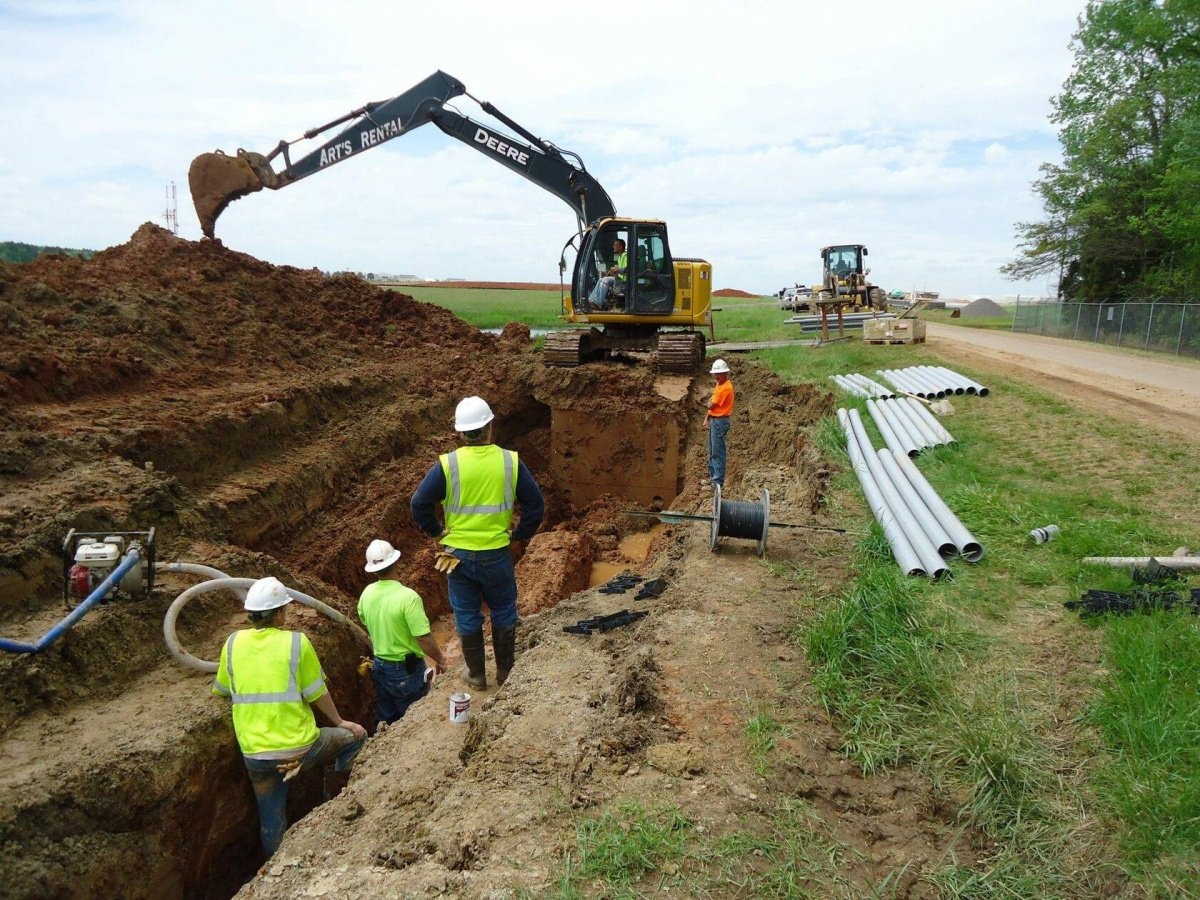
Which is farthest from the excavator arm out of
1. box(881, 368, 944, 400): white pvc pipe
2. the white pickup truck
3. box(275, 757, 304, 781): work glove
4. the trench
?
the white pickup truck

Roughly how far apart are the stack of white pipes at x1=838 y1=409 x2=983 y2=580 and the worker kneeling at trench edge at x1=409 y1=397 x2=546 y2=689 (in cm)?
276

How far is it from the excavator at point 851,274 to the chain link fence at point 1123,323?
6.33 metres

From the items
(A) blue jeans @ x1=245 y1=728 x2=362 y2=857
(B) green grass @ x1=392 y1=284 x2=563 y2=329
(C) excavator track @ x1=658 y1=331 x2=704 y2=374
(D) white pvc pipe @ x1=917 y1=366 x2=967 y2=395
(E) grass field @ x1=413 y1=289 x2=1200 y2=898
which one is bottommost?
(A) blue jeans @ x1=245 y1=728 x2=362 y2=857

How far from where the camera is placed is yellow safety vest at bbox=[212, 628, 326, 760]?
4.71 m

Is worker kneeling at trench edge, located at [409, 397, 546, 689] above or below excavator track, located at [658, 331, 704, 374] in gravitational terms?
below

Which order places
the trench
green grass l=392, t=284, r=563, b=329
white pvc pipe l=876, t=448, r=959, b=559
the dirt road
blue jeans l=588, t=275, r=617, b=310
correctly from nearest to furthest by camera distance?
the trench, white pvc pipe l=876, t=448, r=959, b=559, the dirt road, blue jeans l=588, t=275, r=617, b=310, green grass l=392, t=284, r=563, b=329

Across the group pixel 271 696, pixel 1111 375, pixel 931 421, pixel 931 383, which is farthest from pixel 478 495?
pixel 1111 375

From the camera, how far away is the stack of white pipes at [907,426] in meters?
8.64

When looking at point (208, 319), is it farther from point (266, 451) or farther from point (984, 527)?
point (984, 527)

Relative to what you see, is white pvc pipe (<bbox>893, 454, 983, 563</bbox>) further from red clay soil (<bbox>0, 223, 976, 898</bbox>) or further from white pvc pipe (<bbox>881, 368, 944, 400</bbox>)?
white pvc pipe (<bbox>881, 368, 944, 400</bbox>)

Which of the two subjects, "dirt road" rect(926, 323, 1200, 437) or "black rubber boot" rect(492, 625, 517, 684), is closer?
"black rubber boot" rect(492, 625, 517, 684)

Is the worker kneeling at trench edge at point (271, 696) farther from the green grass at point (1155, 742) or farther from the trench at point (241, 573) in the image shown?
the green grass at point (1155, 742)

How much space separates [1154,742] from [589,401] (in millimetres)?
10376

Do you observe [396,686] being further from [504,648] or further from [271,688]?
[271,688]
